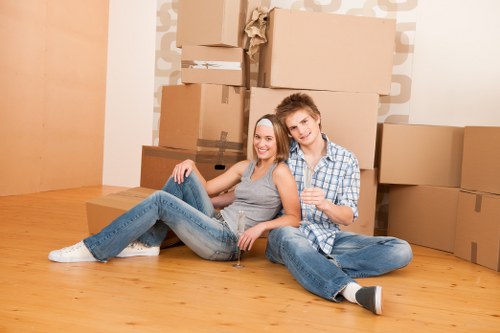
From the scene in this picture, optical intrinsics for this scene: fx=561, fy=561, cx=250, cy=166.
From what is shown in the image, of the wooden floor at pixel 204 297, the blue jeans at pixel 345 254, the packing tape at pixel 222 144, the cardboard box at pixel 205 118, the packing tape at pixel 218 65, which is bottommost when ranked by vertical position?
the wooden floor at pixel 204 297

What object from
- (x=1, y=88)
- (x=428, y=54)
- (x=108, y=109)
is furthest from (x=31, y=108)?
(x=428, y=54)

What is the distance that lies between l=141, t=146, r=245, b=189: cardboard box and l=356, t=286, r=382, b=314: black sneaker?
1357 mm

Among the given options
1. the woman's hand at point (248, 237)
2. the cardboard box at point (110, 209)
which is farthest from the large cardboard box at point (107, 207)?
the woman's hand at point (248, 237)

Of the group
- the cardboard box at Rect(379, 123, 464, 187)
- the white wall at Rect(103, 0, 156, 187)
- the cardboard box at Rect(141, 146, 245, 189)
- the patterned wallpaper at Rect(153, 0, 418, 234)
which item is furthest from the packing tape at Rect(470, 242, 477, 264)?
the white wall at Rect(103, 0, 156, 187)

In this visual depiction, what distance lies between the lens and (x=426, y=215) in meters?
2.94

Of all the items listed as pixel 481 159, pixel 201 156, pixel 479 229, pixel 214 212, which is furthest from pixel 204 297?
pixel 481 159

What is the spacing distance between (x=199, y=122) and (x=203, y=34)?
46 centimetres

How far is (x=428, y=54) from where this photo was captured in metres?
3.24

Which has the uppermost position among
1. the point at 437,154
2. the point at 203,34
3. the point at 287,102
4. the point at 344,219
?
the point at 203,34

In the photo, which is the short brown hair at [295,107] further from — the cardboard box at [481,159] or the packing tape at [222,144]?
the cardboard box at [481,159]

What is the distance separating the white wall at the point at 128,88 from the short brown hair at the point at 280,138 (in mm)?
2577

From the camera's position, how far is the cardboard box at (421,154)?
2926mm

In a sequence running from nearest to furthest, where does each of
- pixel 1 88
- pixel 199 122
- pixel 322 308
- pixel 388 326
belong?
pixel 388 326 → pixel 322 308 → pixel 199 122 → pixel 1 88

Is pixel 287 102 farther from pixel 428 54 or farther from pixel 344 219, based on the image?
pixel 428 54
